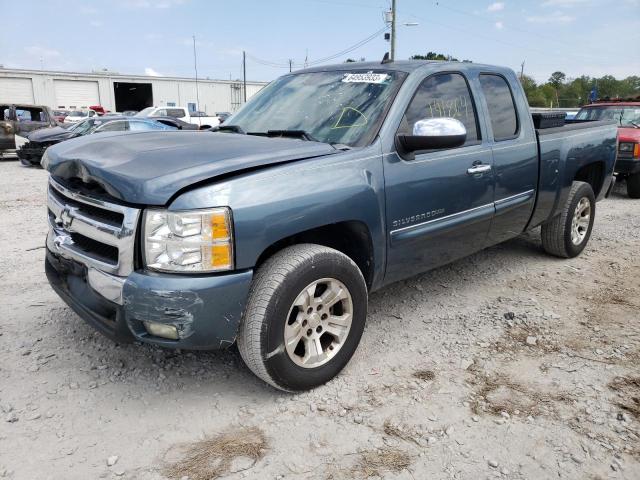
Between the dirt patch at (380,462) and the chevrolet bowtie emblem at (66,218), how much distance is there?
6.41ft

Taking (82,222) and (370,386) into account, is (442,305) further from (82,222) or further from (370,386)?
(82,222)

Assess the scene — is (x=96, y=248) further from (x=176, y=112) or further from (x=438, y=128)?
(x=176, y=112)

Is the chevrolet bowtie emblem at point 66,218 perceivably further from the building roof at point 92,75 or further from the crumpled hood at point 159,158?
the building roof at point 92,75

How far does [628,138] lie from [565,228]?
4964 millimetres

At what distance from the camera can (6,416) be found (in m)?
2.56

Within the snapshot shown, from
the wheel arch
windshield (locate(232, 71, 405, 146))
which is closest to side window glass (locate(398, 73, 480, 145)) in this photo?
windshield (locate(232, 71, 405, 146))

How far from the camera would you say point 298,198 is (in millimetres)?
2561

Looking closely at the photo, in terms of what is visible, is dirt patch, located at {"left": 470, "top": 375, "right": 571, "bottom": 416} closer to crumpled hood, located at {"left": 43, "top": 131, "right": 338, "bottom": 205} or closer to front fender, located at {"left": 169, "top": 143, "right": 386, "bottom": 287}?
front fender, located at {"left": 169, "top": 143, "right": 386, "bottom": 287}

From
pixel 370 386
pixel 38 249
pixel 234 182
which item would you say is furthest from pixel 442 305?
pixel 38 249

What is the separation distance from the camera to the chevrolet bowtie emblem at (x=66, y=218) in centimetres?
279

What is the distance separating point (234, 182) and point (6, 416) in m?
1.66

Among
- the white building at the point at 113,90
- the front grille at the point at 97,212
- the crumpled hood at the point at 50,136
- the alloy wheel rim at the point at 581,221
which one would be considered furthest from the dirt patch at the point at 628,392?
the white building at the point at 113,90

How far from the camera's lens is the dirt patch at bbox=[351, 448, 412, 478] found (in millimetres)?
2234

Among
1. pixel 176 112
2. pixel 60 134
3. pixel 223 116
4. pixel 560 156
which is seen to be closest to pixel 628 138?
pixel 560 156
